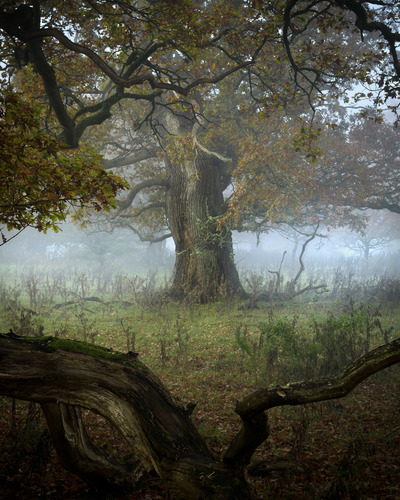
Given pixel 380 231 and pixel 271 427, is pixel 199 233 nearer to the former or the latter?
pixel 271 427

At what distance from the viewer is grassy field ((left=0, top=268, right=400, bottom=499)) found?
3.42m

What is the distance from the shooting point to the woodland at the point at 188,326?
9.96 ft

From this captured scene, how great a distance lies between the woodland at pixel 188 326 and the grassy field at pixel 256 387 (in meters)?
0.03

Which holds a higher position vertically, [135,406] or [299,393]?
[299,393]

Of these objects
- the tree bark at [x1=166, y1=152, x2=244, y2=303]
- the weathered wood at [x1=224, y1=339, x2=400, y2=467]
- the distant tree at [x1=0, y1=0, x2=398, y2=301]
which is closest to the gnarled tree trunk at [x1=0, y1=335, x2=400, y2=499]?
the weathered wood at [x1=224, y1=339, x2=400, y2=467]

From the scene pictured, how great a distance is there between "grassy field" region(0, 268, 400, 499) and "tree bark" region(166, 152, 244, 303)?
1.06 meters

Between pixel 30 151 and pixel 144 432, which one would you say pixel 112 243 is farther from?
pixel 144 432

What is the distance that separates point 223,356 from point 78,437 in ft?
16.4

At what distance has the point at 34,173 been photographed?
13.3ft

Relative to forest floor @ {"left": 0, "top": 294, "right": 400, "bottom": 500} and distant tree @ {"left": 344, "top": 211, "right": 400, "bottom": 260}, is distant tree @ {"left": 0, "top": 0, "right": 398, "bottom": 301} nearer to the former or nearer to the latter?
forest floor @ {"left": 0, "top": 294, "right": 400, "bottom": 500}

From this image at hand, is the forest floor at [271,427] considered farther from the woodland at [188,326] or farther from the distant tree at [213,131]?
the distant tree at [213,131]

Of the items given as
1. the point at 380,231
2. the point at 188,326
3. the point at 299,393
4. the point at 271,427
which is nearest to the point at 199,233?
the point at 188,326

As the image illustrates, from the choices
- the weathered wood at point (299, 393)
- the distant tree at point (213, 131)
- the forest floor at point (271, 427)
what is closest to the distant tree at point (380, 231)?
the distant tree at point (213, 131)

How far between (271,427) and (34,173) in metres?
4.77
